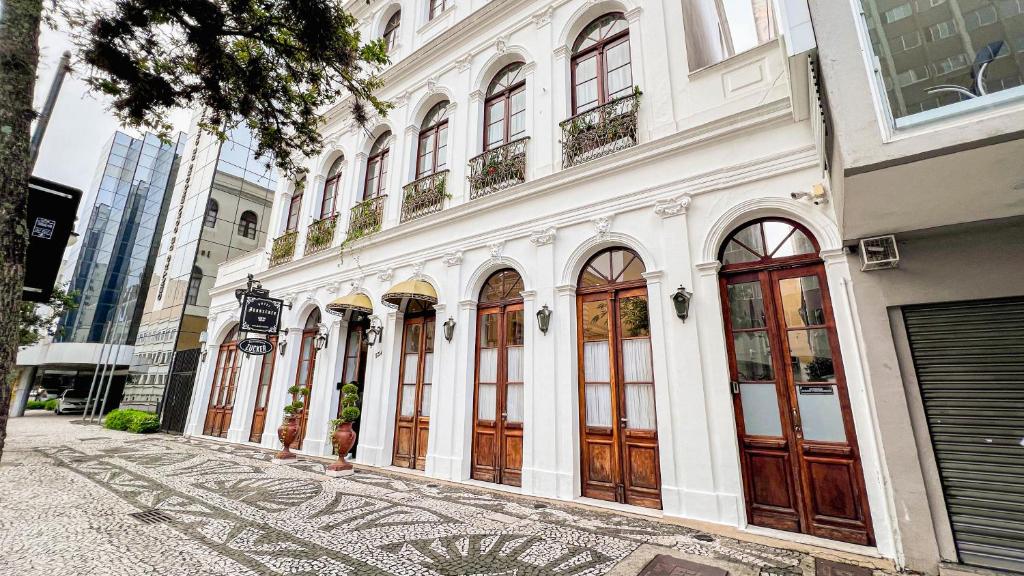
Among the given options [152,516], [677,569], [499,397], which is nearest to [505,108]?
[499,397]

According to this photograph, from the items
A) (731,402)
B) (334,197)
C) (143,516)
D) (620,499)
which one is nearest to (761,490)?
(731,402)

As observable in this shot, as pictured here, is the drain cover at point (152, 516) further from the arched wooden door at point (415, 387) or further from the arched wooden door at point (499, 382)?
the arched wooden door at point (499, 382)

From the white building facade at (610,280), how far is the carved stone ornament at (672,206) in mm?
50

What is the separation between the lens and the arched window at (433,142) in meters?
8.61

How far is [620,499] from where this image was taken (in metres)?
5.14

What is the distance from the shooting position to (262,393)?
10703 mm

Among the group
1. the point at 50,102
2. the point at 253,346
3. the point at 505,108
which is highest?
the point at 505,108

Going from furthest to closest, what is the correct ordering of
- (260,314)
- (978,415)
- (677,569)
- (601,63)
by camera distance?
(260,314), (601,63), (978,415), (677,569)

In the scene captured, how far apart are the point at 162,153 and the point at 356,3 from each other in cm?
2565

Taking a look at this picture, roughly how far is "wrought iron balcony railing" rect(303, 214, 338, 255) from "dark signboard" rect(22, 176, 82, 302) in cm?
766

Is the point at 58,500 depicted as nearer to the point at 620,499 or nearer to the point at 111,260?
the point at 620,499

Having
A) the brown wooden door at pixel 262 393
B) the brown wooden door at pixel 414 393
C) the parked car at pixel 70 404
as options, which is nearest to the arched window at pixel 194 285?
the brown wooden door at pixel 262 393

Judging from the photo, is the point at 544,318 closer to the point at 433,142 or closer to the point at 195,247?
the point at 433,142

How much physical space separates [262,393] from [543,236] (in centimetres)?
905
